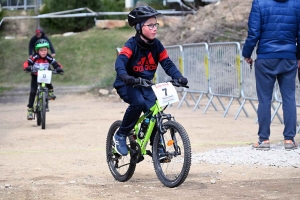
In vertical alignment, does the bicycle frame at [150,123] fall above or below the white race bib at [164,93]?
below

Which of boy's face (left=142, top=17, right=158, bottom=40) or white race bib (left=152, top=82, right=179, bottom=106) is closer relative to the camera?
white race bib (left=152, top=82, right=179, bottom=106)

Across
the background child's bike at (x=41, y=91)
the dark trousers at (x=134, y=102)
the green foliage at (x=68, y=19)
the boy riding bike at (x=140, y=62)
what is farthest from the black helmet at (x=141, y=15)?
the green foliage at (x=68, y=19)

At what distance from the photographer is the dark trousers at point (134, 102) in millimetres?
8000

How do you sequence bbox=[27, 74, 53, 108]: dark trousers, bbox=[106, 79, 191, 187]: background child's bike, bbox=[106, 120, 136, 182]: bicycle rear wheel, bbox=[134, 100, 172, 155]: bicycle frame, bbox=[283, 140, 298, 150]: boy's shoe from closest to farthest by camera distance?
bbox=[106, 79, 191, 187]: background child's bike → bbox=[134, 100, 172, 155]: bicycle frame → bbox=[106, 120, 136, 182]: bicycle rear wheel → bbox=[283, 140, 298, 150]: boy's shoe → bbox=[27, 74, 53, 108]: dark trousers

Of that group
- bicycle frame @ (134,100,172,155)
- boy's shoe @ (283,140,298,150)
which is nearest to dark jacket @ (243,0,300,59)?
boy's shoe @ (283,140,298,150)

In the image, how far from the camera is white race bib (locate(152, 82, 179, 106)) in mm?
7688

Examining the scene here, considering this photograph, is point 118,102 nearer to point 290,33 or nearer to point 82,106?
point 82,106

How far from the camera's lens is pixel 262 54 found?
33.6 ft

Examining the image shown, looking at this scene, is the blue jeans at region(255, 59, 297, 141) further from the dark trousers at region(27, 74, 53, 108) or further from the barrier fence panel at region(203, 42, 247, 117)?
the dark trousers at region(27, 74, 53, 108)

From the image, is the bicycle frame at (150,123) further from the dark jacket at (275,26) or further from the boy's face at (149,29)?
the dark jacket at (275,26)

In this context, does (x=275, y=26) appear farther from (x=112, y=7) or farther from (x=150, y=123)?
(x=112, y=7)

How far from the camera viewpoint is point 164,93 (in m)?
7.72

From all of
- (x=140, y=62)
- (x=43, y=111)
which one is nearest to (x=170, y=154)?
(x=140, y=62)

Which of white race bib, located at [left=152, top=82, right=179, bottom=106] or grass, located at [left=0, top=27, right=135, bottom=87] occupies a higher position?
white race bib, located at [left=152, top=82, right=179, bottom=106]
